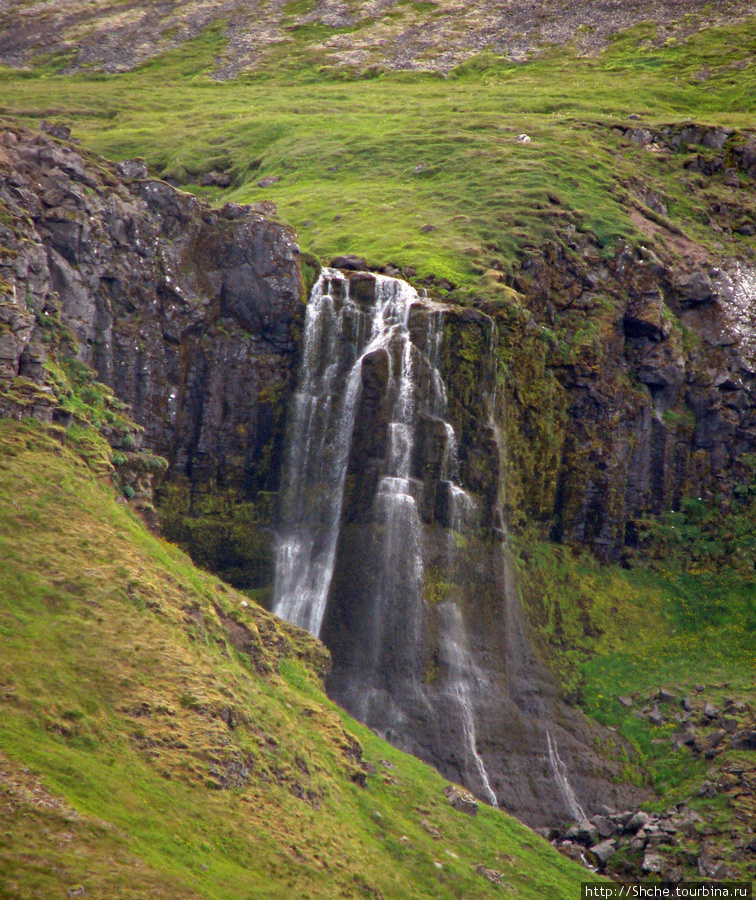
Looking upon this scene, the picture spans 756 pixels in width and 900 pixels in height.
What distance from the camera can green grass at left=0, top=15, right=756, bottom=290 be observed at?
69500 mm

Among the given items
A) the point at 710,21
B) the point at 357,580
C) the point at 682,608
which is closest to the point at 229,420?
the point at 357,580

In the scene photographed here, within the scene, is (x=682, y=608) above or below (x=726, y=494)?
below

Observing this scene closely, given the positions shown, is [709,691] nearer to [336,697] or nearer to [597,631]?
[597,631]

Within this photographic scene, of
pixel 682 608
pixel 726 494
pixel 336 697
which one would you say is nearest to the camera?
pixel 336 697

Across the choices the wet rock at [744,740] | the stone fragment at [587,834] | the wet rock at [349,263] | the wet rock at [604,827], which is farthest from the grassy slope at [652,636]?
the wet rock at [349,263]

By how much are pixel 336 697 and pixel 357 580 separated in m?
6.28

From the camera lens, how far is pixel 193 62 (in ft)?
422

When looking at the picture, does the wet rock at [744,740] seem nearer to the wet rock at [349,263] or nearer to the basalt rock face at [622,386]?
the basalt rock face at [622,386]

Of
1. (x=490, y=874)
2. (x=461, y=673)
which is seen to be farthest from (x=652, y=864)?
(x=461, y=673)

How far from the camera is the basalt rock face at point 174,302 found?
151 ft

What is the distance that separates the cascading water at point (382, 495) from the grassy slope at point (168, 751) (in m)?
7.18

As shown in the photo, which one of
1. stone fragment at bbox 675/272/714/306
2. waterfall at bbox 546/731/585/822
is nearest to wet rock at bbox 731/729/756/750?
waterfall at bbox 546/731/585/822

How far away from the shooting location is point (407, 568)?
49.2 meters

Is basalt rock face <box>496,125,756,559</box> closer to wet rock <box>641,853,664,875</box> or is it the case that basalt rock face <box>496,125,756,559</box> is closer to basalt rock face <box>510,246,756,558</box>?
basalt rock face <box>510,246,756,558</box>
